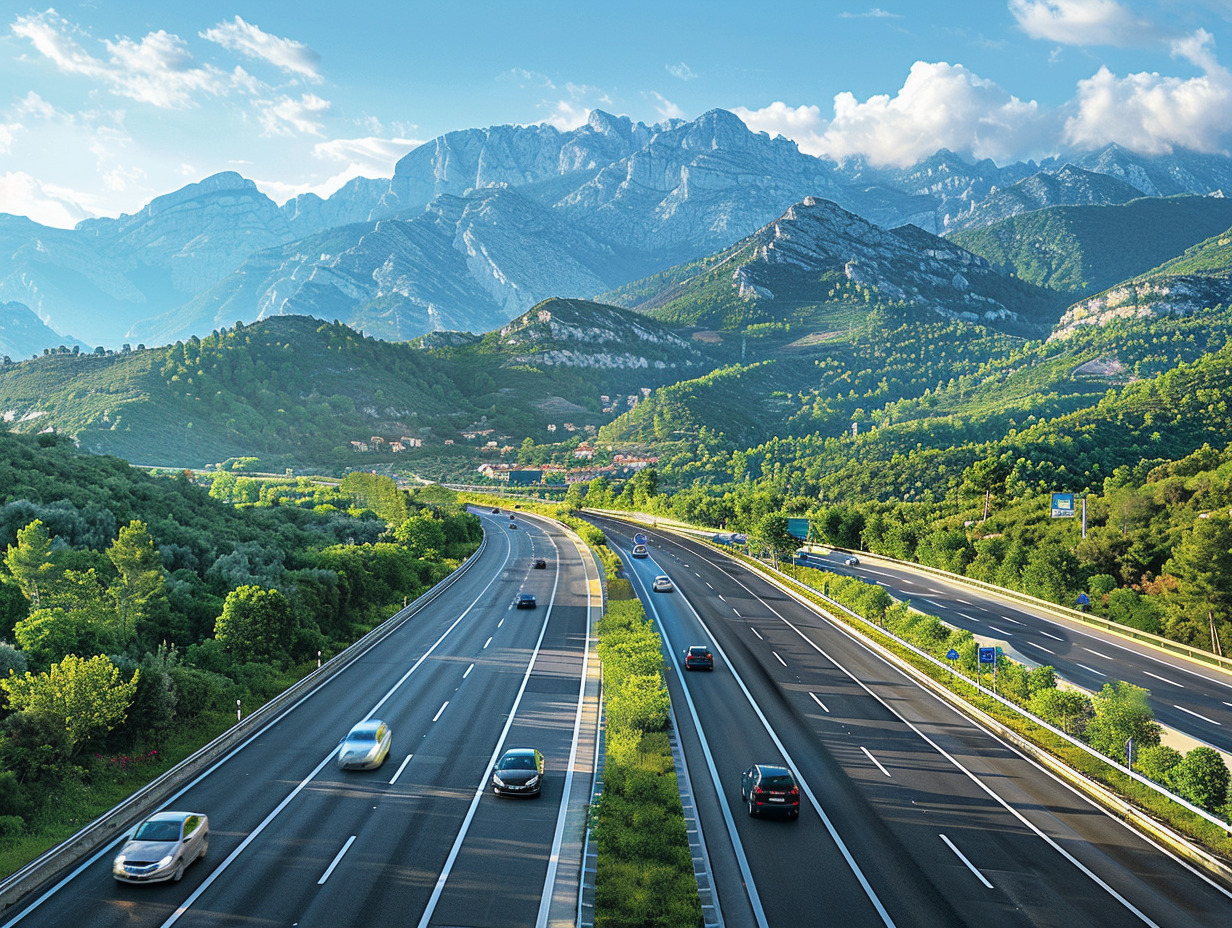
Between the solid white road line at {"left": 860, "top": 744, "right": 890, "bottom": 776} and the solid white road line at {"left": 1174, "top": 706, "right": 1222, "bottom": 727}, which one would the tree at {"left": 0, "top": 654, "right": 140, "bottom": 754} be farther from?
the solid white road line at {"left": 1174, "top": 706, "right": 1222, "bottom": 727}

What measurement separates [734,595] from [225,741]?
144 ft

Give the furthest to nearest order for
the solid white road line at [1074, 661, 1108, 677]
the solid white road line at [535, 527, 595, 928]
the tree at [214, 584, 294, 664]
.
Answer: the solid white road line at [1074, 661, 1108, 677], the tree at [214, 584, 294, 664], the solid white road line at [535, 527, 595, 928]

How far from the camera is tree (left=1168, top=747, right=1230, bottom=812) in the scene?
2441cm

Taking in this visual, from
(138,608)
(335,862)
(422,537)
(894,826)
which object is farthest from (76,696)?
(422,537)

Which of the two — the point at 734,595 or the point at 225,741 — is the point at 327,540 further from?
the point at 225,741

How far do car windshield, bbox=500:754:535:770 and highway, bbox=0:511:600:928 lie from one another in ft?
3.33

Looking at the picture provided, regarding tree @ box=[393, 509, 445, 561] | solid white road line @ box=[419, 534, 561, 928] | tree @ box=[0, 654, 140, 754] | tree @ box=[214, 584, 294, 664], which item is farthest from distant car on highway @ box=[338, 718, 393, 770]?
tree @ box=[393, 509, 445, 561]

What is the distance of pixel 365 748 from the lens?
2733 cm

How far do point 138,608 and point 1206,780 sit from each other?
149 ft

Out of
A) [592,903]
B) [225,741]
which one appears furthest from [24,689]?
[592,903]

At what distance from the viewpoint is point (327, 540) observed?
245ft

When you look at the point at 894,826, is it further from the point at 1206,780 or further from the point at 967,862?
the point at 1206,780

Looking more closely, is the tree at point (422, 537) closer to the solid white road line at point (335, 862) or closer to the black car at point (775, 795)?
the solid white road line at point (335, 862)

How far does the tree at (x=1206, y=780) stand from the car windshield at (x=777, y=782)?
497 inches
